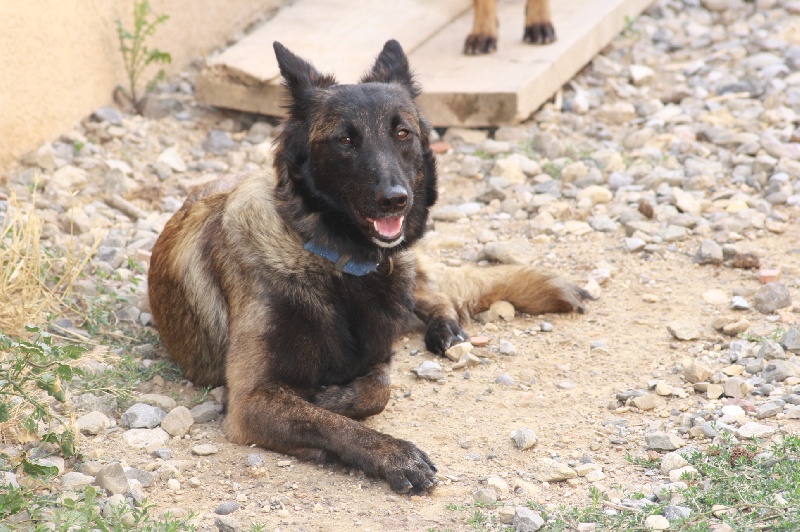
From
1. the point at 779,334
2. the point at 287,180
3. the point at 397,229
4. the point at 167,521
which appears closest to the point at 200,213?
the point at 287,180

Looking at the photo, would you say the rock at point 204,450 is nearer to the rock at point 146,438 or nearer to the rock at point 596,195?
the rock at point 146,438

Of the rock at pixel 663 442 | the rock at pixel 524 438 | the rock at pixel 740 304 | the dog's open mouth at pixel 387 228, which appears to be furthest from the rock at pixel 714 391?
the dog's open mouth at pixel 387 228

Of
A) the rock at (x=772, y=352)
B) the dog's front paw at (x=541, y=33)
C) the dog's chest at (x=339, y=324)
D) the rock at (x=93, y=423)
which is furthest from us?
the dog's front paw at (x=541, y=33)

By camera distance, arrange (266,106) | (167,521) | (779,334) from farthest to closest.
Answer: (266,106), (779,334), (167,521)

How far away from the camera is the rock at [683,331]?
546 centimetres

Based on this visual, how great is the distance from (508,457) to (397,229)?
1.16 meters

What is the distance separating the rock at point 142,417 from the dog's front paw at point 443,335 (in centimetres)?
159

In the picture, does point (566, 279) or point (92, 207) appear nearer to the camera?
point (566, 279)

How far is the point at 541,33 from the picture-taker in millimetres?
8992

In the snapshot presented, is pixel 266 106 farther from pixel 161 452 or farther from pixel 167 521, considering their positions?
pixel 167 521

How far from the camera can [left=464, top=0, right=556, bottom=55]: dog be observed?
351 inches

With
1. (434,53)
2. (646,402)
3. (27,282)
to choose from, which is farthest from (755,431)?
(434,53)

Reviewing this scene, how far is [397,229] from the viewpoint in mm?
4629

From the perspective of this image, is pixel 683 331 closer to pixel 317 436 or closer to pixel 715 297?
pixel 715 297
